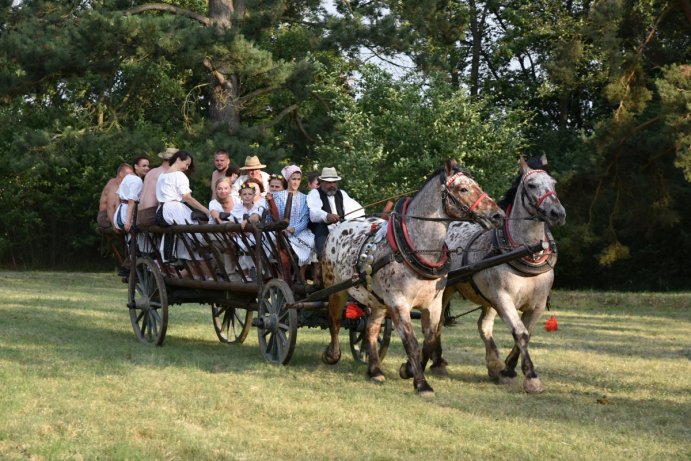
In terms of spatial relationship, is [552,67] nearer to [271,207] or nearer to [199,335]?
[199,335]

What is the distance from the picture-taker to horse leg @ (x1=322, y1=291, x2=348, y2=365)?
1045 centimetres

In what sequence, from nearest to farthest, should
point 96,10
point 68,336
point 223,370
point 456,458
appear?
point 456,458 → point 223,370 → point 68,336 → point 96,10

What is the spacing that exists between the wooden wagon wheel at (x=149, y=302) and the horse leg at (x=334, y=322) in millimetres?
2058

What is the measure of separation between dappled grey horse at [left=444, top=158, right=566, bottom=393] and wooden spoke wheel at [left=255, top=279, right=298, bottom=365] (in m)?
1.67

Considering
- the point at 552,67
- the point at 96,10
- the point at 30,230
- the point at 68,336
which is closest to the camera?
the point at 68,336

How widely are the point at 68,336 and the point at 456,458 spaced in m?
7.37

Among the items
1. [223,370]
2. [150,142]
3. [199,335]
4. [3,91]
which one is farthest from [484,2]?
[223,370]

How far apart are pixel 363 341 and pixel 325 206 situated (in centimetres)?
156

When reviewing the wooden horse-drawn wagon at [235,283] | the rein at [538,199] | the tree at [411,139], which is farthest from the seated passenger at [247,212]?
the tree at [411,139]

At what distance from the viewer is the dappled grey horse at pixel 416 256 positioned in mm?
9102

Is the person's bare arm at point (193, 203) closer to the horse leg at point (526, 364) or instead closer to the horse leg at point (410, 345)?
the horse leg at point (410, 345)

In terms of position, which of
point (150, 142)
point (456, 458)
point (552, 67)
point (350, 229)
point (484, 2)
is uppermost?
point (484, 2)

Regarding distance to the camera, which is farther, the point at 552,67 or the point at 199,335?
the point at 552,67

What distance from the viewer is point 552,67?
84.6ft
